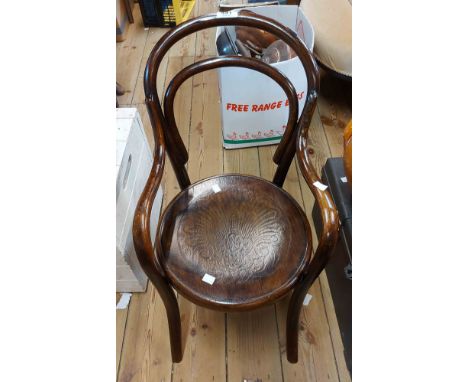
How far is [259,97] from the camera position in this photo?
146cm

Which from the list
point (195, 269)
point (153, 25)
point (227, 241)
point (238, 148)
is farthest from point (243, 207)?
point (153, 25)

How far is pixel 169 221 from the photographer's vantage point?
3.17 ft

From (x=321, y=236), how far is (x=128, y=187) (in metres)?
0.61

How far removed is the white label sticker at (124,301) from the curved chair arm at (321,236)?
56cm

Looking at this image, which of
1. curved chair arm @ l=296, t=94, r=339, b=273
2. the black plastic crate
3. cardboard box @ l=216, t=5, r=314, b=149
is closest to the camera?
curved chair arm @ l=296, t=94, r=339, b=273

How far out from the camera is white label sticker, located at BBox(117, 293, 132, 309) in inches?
48.7

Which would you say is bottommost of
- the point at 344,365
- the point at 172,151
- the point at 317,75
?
the point at 344,365

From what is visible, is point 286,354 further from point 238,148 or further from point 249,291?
point 238,148

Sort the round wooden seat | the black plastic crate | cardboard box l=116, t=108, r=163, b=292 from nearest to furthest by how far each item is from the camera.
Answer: the round wooden seat, cardboard box l=116, t=108, r=163, b=292, the black plastic crate

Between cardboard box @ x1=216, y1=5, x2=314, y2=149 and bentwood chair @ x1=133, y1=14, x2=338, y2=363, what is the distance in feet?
1.34

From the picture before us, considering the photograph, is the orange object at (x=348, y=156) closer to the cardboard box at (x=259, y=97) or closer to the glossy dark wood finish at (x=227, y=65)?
the glossy dark wood finish at (x=227, y=65)

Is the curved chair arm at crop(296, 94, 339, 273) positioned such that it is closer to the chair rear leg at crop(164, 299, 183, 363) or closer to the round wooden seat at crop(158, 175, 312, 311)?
the round wooden seat at crop(158, 175, 312, 311)

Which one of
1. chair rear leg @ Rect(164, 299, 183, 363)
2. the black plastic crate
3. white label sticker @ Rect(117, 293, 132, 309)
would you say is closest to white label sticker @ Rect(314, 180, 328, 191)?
chair rear leg @ Rect(164, 299, 183, 363)

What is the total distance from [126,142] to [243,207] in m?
0.39
